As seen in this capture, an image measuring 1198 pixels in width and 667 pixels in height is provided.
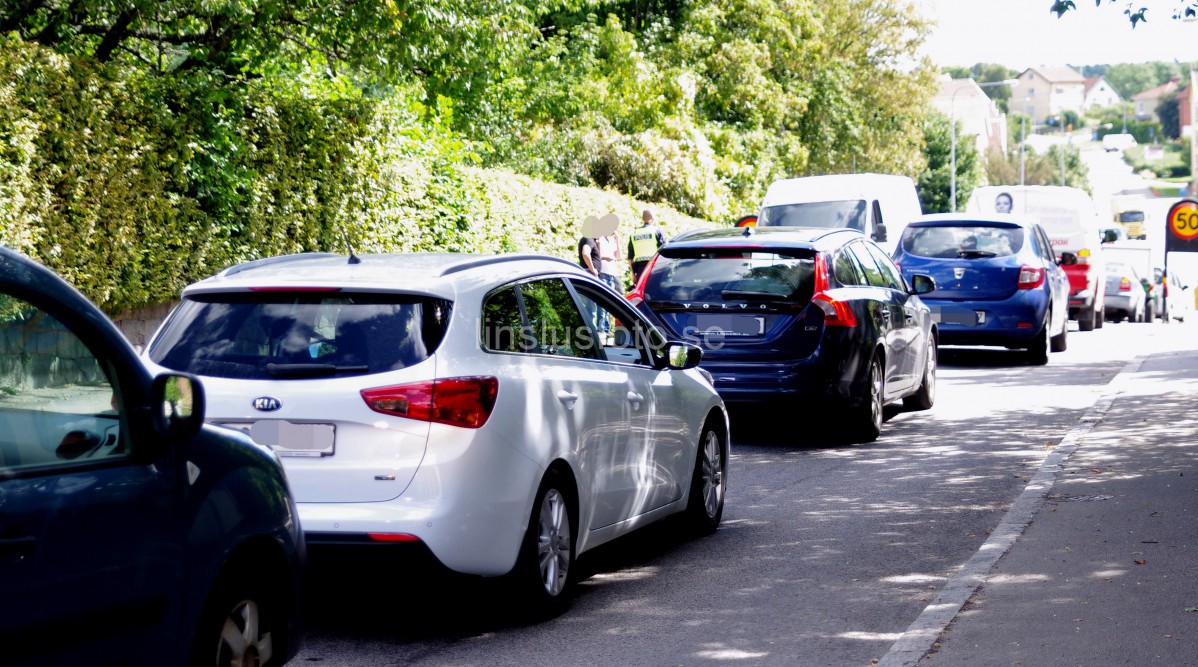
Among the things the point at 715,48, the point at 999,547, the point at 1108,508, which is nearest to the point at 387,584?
the point at 999,547

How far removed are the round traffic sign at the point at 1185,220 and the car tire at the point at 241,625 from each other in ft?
96.9

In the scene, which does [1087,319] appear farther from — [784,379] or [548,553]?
[548,553]

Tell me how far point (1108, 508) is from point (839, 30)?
42886 millimetres

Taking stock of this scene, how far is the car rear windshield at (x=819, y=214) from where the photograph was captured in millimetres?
24922

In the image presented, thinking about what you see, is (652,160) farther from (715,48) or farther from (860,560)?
(860,560)

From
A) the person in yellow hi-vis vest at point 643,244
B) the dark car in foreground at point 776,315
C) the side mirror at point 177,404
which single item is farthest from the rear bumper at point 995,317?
the side mirror at point 177,404

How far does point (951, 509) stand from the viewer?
9.05 meters

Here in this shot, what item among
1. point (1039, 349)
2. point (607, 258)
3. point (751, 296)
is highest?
point (607, 258)

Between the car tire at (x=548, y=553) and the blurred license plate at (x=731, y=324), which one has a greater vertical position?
the blurred license plate at (x=731, y=324)

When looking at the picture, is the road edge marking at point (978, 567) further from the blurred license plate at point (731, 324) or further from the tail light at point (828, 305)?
the blurred license plate at point (731, 324)

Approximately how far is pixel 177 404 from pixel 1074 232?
84.8 ft

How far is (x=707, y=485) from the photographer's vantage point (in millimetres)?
8336

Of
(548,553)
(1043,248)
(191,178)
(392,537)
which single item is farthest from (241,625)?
(1043,248)

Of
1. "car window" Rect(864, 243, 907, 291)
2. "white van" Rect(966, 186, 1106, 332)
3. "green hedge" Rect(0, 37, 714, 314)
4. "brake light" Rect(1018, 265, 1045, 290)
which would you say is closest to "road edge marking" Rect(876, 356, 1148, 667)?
"car window" Rect(864, 243, 907, 291)
